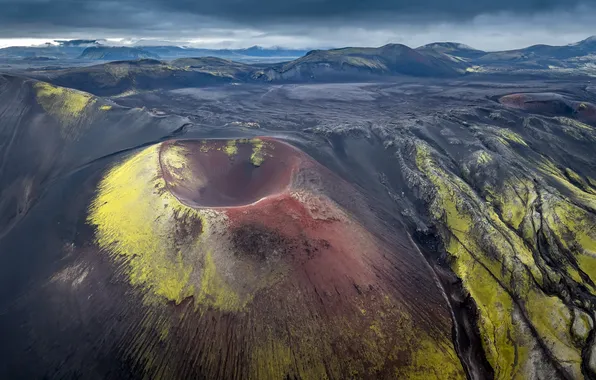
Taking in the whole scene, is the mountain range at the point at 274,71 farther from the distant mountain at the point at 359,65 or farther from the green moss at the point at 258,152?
the green moss at the point at 258,152

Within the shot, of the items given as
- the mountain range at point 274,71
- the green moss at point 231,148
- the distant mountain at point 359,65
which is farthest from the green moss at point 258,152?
the distant mountain at point 359,65

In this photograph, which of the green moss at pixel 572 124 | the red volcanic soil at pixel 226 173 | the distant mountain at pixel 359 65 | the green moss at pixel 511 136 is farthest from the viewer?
the distant mountain at pixel 359 65

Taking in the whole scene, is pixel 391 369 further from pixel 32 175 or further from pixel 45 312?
pixel 32 175

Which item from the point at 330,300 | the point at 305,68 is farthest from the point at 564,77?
the point at 330,300

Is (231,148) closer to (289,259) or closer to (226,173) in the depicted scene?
(226,173)

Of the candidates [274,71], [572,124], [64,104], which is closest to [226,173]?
[64,104]

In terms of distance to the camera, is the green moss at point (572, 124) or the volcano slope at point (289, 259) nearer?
the volcano slope at point (289, 259)
